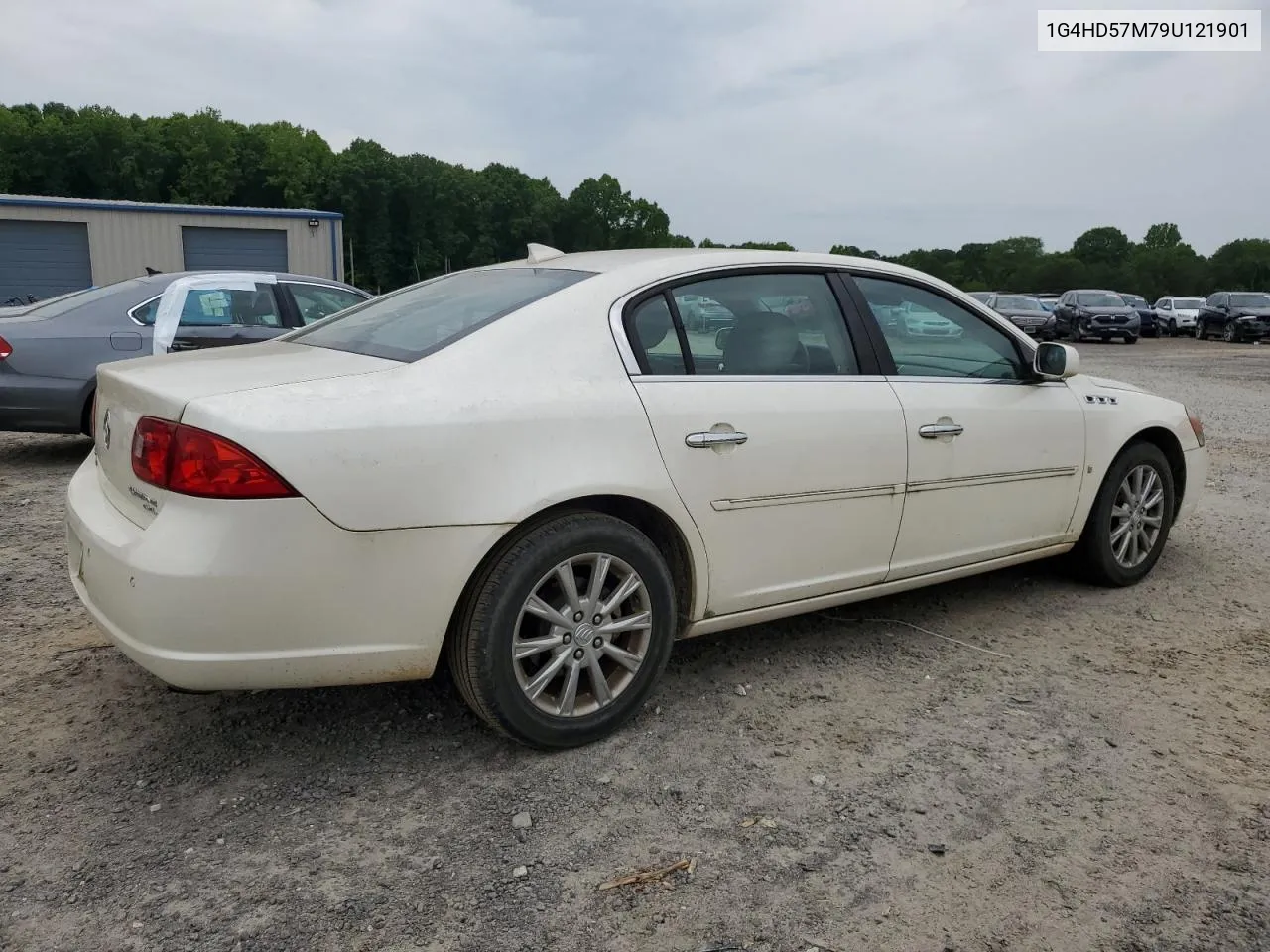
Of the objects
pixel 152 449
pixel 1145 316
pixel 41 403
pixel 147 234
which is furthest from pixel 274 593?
pixel 1145 316

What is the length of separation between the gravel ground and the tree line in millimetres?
56359

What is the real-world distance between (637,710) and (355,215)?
65.2 m

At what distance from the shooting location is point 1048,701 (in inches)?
138

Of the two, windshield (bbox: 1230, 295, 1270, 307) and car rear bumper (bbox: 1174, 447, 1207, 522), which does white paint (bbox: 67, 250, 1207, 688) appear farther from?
windshield (bbox: 1230, 295, 1270, 307)

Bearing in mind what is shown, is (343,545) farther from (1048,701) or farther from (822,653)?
(1048,701)

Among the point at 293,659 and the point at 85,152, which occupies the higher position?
the point at 85,152

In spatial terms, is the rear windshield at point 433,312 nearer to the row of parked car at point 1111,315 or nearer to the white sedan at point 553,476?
the white sedan at point 553,476

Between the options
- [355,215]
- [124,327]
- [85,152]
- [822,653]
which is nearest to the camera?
[822,653]

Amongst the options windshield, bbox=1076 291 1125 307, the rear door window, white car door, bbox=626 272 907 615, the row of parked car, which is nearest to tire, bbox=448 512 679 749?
white car door, bbox=626 272 907 615

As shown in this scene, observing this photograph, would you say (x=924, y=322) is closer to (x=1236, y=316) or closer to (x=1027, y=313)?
(x=1027, y=313)

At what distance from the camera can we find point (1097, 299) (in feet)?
103

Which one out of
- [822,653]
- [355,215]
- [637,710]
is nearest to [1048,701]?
[822,653]

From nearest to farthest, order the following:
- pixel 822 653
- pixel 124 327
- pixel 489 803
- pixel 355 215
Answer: pixel 489 803
pixel 822 653
pixel 124 327
pixel 355 215

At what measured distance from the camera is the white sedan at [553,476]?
260cm
